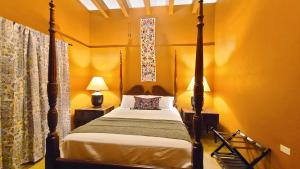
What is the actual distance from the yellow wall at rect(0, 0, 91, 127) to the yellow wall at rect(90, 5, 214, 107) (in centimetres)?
29

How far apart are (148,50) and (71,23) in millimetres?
1684

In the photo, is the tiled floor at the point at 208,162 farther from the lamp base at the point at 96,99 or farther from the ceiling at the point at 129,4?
the ceiling at the point at 129,4

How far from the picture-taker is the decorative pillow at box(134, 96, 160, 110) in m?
3.43

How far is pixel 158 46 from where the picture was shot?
4109 mm

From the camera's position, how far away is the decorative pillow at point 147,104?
343 centimetres

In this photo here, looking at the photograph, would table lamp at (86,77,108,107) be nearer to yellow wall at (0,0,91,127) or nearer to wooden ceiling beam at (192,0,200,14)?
yellow wall at (0,0,91,127)

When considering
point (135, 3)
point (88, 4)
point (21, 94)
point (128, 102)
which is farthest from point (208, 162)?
point (88, 4)

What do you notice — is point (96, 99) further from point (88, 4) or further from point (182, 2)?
point (182, 2)

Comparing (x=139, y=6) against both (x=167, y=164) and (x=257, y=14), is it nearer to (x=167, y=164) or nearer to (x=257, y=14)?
(x=257, y=14)

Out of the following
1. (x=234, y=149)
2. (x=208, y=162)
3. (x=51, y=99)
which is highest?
(x=51, y=99)

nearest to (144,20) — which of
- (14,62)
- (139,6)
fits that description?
(139,6)

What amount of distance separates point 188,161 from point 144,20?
131 inches

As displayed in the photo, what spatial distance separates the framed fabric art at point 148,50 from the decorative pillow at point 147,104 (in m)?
0.74

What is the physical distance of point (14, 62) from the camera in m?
2.15
